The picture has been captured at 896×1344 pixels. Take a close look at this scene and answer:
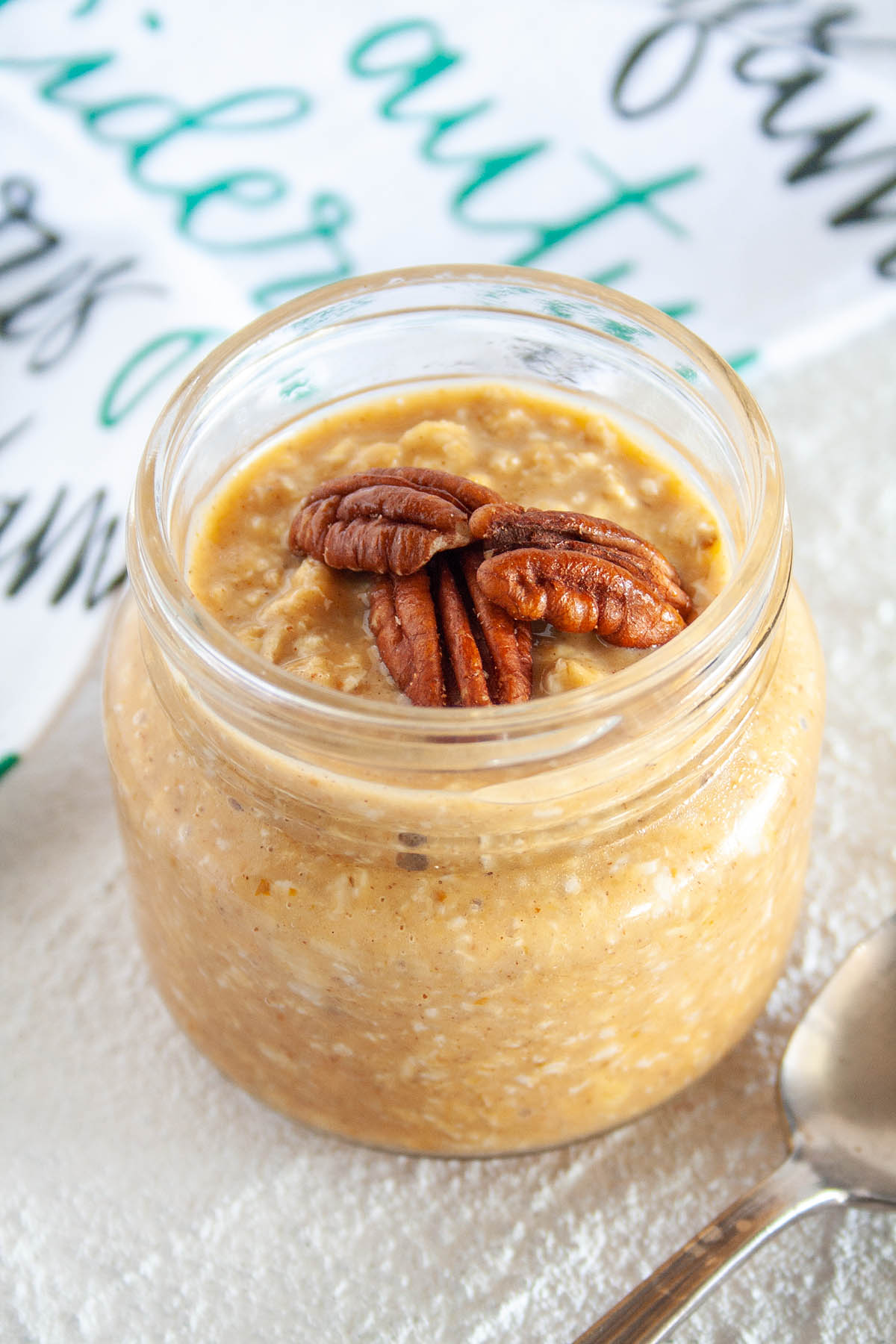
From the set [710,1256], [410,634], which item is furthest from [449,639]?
[710,1256]

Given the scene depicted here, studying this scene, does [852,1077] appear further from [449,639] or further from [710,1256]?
[449,639]

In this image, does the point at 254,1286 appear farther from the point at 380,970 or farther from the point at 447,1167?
the point at 380,970

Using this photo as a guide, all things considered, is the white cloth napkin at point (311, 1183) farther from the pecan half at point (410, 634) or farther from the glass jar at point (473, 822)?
the pecan half at point (410, 634)

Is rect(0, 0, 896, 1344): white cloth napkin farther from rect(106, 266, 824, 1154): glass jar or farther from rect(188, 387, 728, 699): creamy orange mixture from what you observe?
rect(188, 387, 728, 699): creamy orange mixture

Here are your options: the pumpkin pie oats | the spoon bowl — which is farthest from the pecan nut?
the spoon bowl

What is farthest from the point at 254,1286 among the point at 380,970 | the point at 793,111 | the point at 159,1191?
the point at 793,111

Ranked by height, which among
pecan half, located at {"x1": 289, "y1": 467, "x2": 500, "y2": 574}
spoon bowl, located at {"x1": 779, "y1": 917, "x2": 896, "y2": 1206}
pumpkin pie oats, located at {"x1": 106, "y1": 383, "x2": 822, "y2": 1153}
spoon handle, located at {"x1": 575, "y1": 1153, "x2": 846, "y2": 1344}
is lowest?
spoon bowl, located at {"x1": 779, "y1": 917, "x2": 896, "y2": 1206}

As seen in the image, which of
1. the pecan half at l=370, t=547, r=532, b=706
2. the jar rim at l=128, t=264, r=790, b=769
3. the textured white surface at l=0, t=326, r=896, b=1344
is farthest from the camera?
Answer: the textured white surface at l=0, t=326, r=896, b=1344

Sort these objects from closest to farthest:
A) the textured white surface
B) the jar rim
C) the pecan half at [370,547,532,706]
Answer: the jar rim → the pecan half at [370,547,532,706] → the textured white surface
